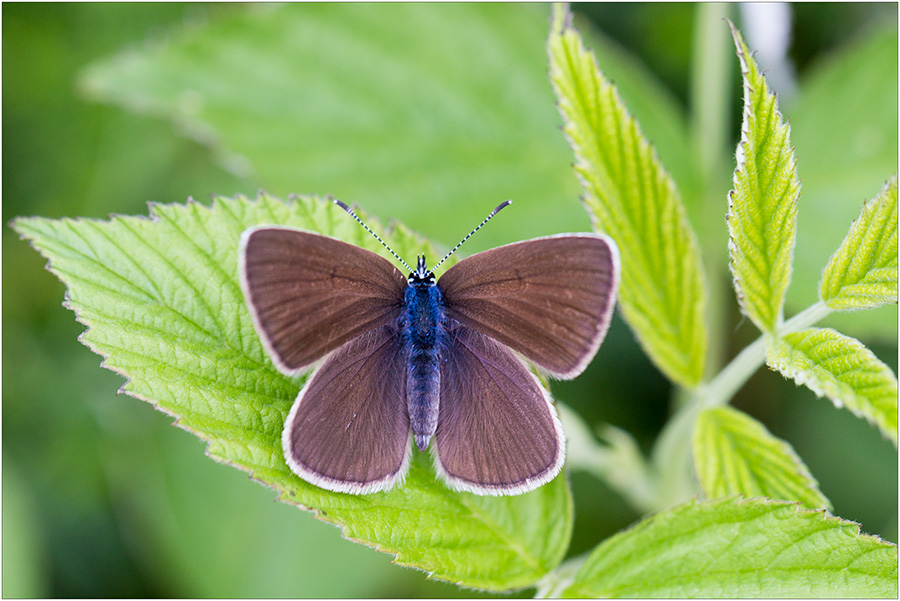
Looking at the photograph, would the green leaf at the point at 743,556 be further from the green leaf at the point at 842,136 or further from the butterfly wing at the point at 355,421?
the green leaf at the point at 842,136

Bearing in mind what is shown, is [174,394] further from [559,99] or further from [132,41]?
[132,41]

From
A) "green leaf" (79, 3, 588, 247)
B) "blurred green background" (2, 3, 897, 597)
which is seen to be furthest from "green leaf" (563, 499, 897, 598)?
"green leaf" (79, 3, 588, 247)

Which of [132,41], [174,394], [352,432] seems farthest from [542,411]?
[132,41]

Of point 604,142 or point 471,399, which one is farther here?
point 471,399

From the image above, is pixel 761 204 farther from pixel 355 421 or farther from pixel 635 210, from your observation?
pixel 355 421

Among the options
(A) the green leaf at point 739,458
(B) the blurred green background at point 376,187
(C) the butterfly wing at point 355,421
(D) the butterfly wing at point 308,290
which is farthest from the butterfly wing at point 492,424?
(B) the blurred green background at point 376,187
